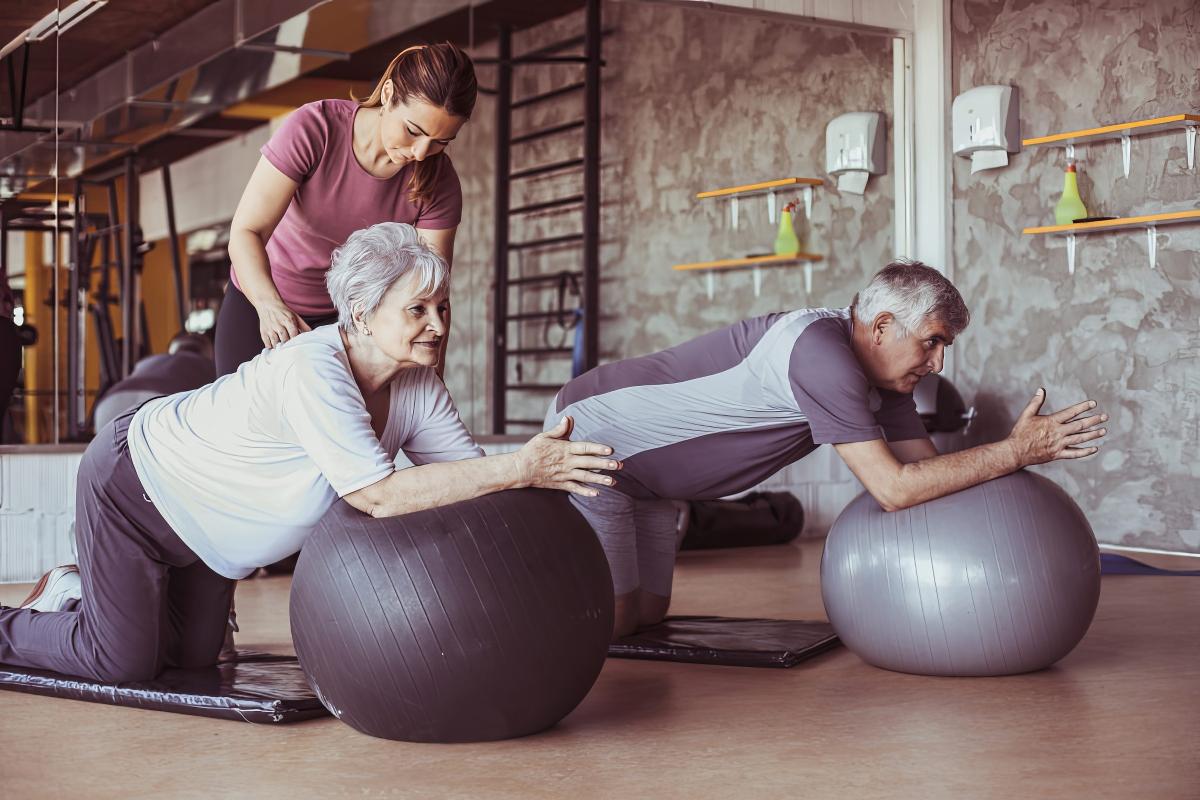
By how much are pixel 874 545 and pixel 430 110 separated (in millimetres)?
1274

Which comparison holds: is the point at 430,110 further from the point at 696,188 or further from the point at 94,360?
Answer: the point at 696,188

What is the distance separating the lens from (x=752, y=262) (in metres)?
6.23

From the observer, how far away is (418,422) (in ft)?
7.76

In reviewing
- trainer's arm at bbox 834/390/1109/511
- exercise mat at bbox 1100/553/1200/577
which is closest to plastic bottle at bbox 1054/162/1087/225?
exercise mat at bbox 1100/553/1200/577

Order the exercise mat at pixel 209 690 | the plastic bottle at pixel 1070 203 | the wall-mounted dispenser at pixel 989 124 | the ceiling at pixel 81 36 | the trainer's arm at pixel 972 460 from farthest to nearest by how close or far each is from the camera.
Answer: the wall-mounted dispenser at pixel 989 124 → the plastic bottle at pixel 1070 203 → the ceiling at pixel 81 36 → the trainer's arm at pixel 972 460 → the exercise mat at pixel 209 690

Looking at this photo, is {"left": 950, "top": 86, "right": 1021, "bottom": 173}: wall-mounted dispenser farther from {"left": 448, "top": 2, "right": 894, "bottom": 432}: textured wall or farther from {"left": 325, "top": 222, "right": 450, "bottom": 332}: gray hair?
{"left": 325, "top": 222, "right": 450, "bottom": 332}: gray hair

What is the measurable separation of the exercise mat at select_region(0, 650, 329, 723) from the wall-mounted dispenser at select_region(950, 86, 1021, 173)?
401 centimetres

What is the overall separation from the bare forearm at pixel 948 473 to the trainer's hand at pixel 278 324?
1.26 meters

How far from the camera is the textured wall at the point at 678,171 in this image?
6.01 meters

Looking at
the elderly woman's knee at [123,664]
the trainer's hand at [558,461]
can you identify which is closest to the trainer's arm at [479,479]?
the trainer's hand at [558,461]

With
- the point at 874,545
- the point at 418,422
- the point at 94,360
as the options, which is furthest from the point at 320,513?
the point at 94,360

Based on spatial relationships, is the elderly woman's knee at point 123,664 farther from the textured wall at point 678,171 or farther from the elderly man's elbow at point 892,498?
the textured wall at point 678,171

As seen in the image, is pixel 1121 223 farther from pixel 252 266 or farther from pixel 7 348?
pixel 7 348

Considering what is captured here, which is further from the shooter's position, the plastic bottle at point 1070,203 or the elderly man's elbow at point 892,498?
the plastic bottle at point 1070,203
